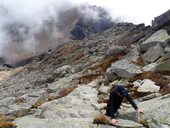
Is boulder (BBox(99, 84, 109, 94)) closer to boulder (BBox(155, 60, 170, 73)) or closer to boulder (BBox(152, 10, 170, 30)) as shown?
boulder (BBox(155, 60, 170, 73))

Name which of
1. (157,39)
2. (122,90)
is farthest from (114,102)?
(157,39)

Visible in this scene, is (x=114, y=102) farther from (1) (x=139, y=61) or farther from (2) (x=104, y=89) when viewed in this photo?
(1) (x=139, y=61)

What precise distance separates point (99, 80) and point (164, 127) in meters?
20.0

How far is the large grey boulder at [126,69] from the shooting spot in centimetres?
3547

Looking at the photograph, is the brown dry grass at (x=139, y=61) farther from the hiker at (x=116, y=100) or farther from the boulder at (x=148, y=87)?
the hiker at (x=116, y=100)

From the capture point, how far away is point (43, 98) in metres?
40.2

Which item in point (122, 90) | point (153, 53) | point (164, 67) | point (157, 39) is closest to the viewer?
point (122, 90)

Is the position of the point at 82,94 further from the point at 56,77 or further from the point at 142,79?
the point at 56,77

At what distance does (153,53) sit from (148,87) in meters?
9.78

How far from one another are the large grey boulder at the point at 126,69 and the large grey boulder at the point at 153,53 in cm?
237

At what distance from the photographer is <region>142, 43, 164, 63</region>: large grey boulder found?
3900 centimetres

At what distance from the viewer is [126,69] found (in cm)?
3634

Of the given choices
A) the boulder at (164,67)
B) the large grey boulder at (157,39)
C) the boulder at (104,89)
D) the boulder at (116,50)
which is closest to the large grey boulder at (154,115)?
the boulder at (104,89)

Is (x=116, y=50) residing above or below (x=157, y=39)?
above
